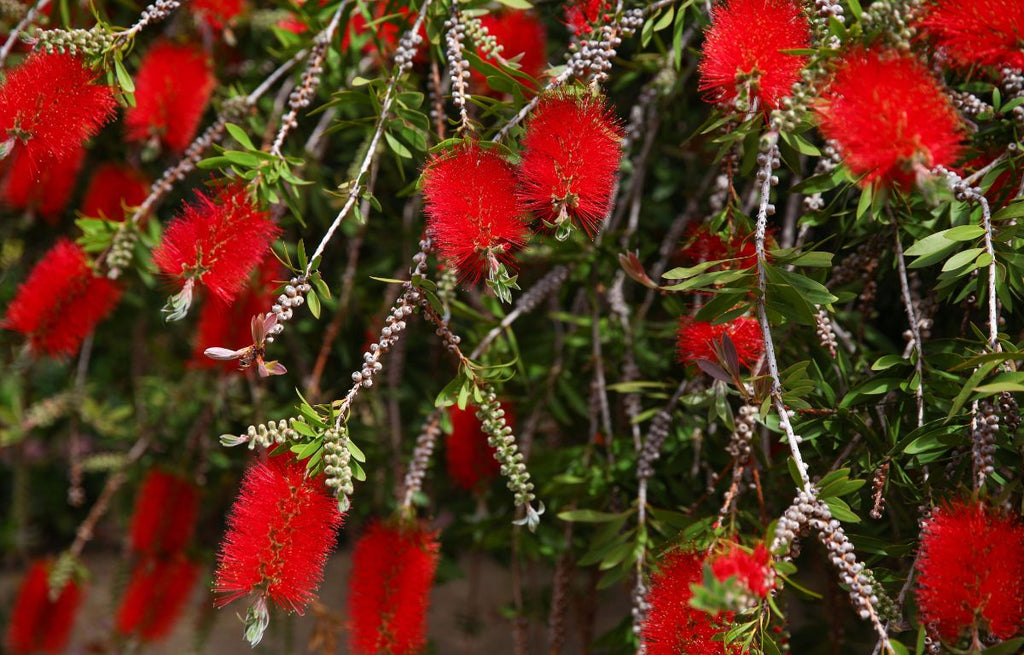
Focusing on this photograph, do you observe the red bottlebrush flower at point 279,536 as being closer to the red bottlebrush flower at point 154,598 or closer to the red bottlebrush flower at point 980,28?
the red bottlebrush flower at point 980,28

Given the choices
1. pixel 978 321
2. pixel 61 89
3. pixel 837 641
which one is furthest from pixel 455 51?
pixel 837 641

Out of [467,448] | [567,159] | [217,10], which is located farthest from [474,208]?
[217,10]

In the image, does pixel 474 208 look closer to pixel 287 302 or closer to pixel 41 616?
pixel 287 302

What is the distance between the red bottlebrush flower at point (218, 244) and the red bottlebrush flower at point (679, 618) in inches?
23.2

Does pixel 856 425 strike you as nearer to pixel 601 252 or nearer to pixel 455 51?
pixel 601 252

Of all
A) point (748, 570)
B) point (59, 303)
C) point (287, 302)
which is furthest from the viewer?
point (59, 303)

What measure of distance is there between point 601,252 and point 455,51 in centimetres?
48

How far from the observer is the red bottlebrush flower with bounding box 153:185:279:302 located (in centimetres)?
95

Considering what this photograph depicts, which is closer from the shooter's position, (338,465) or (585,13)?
(338,465)

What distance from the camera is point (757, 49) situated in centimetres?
85

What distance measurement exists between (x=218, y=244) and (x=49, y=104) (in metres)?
0.24

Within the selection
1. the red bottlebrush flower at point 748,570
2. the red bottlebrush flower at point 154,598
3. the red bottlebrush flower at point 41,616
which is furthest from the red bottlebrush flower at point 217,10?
the red bottlebrush flower at point 748,570

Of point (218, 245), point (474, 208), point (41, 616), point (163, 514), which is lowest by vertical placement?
point (41, 616)

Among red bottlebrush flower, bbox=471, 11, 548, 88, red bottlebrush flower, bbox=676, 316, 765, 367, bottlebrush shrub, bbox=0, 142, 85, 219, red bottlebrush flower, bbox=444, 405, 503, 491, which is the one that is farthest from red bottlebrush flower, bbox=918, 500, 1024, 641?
bottlebrush shrub, bbox=0, 142, 85, 219
